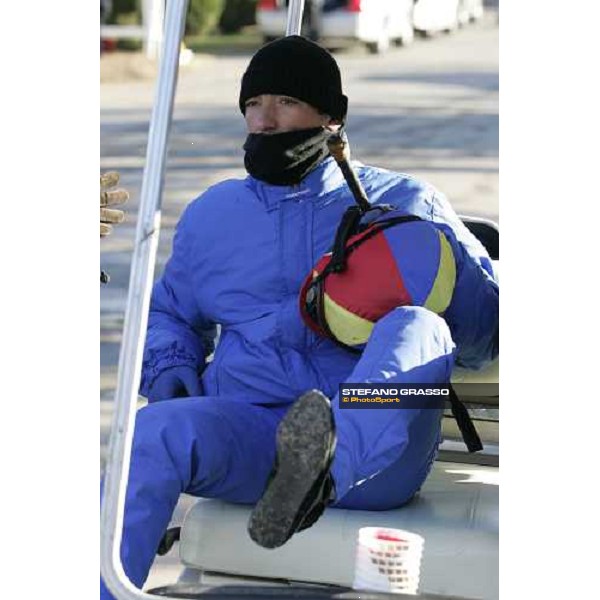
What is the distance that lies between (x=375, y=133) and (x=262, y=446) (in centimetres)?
722

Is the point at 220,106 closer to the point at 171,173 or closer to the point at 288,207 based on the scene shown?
the point at 171,173

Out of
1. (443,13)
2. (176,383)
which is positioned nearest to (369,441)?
(176,383)

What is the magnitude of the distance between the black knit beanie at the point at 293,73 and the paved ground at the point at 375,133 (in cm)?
295

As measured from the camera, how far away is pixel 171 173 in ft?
29.1

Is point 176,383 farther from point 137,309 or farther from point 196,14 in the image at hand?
point 196,14

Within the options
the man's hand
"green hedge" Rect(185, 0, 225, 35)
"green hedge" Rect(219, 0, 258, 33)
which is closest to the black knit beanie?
the man's hand

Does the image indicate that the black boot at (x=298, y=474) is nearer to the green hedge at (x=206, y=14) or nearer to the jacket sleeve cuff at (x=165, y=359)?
the jacket sleeve cuff at (x=165, y=359)

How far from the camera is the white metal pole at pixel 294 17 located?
3430mm

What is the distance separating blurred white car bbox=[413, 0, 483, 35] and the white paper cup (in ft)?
2.96

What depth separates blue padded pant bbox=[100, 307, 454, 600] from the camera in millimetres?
2695

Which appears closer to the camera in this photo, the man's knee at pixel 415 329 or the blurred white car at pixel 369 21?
the man's knee at pixel 415 329

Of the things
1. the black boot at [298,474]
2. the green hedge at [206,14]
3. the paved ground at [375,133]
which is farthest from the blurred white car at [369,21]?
the green hedge at [206,14]
